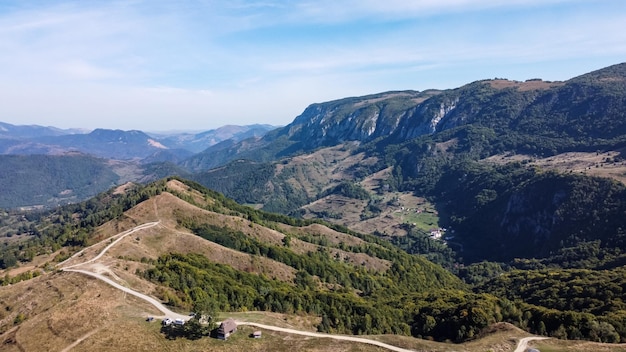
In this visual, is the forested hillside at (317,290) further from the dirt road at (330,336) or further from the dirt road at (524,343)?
the dirt road at (330,336)

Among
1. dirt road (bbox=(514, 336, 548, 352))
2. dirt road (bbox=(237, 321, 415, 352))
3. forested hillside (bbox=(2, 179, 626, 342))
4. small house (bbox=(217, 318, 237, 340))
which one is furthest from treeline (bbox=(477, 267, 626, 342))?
small house (bbox=(217, 318, 237, 340))

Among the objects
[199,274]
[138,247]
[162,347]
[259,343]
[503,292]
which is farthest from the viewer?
[503,292]

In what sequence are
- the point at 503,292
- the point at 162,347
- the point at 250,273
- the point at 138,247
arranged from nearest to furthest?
the point at 162,347, the point at 138,247, the point at 250,273, the point at 503,292

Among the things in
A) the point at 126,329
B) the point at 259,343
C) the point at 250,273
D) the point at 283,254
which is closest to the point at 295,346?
the point at 259,343

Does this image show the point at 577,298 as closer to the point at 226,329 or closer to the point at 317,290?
the point at 317,290

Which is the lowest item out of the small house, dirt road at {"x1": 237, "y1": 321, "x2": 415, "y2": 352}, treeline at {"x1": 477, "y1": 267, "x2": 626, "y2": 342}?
treeline at {"x1": 477, "y1": 267, "x2": 626, "y2": 342}

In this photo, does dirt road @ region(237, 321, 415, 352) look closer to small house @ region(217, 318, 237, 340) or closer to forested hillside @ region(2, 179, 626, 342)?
small house @ region(217, 318, 237, 340)

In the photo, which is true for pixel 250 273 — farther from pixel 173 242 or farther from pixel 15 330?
pixel 15 330

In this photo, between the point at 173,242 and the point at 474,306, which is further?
the point at 173,242

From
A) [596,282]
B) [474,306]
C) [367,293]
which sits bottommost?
[367,293]
